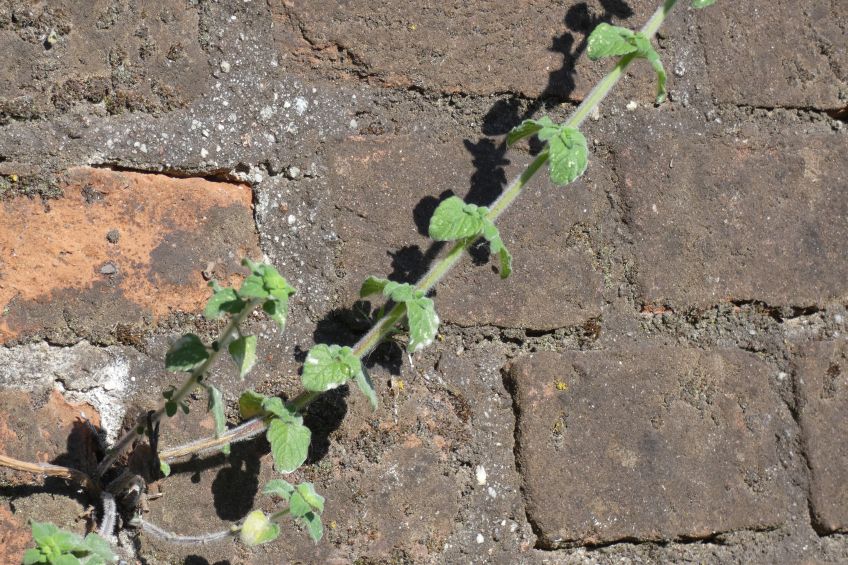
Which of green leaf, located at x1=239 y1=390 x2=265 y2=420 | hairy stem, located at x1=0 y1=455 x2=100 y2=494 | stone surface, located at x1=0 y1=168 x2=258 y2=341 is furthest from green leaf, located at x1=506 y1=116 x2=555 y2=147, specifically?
hairy stem, located at x1=0 y1=455 x2=100 y2=494

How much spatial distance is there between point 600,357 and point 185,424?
1.90ft

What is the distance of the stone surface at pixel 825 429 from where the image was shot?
1.40 metres

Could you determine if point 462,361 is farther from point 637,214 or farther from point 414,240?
point 637,214

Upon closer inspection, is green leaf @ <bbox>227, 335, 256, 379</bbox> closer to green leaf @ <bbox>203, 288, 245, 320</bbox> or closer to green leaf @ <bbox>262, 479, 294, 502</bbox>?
green leaf @ <bbox>203, 288, 245, 320</bbox>

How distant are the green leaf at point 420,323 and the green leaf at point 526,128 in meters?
0.25

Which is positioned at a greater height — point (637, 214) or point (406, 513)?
point (637, 214)

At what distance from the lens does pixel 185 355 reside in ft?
3.18

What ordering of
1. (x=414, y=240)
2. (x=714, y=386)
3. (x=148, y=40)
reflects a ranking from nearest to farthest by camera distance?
(x=148, y=40)
(x=414, y=240)
(x=714, y=386)

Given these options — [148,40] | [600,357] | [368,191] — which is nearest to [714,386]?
[600,357]

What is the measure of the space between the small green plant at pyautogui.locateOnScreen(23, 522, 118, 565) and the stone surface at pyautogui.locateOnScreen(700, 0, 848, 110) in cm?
106

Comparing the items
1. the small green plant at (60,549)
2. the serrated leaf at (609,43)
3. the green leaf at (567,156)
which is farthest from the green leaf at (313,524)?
the serrated leaf at (609,43)

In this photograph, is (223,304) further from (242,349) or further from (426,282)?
(426,282)

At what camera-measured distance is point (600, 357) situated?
1293 mm

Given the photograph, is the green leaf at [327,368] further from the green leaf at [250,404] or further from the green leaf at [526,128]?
the green leaf at [526,128]
